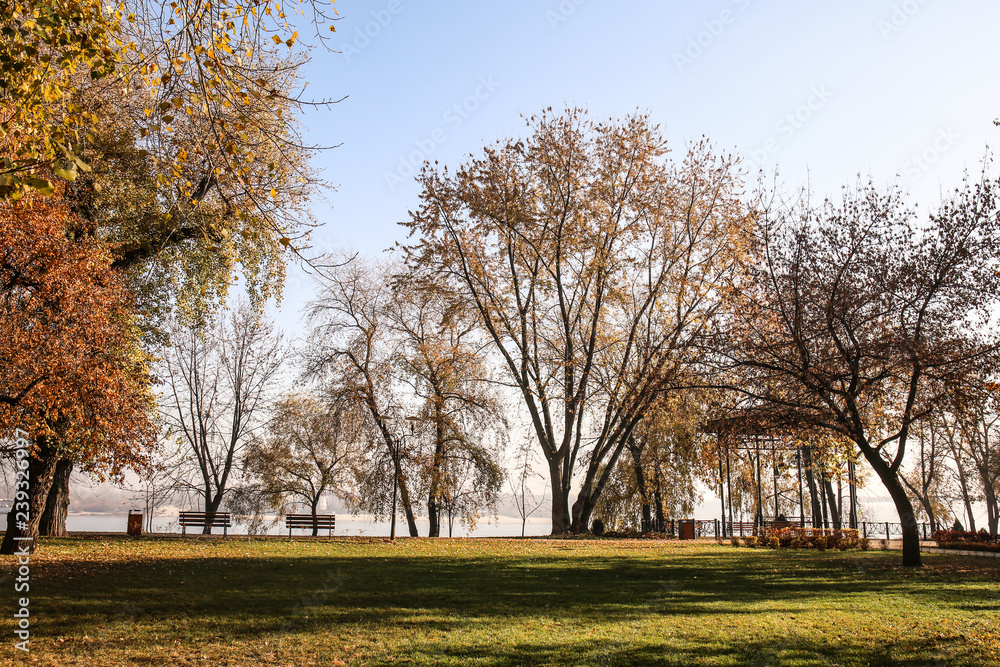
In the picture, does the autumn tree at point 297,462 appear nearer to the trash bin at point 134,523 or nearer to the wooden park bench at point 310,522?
the wooden park bench at point 310,522

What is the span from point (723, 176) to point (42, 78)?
75.7ft

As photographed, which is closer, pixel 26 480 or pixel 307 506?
pixel 26 480

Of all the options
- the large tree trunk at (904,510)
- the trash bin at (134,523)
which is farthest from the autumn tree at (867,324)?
the trash bin at (134,523)

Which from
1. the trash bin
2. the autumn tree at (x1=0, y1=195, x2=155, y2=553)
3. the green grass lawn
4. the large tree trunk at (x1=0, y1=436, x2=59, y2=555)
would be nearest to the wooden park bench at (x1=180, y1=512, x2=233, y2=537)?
the trash bin

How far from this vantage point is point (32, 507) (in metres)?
13.8

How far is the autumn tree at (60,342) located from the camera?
11031mm

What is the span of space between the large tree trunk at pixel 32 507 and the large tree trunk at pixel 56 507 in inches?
149

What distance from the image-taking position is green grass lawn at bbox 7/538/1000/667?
6449 mm

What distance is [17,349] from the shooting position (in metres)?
10.7

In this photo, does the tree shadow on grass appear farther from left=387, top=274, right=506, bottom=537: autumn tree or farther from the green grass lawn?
left=387, top=274, right=506, bottom=537: autumn tree

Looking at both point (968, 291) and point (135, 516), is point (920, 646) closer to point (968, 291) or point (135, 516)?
point (968, 291)

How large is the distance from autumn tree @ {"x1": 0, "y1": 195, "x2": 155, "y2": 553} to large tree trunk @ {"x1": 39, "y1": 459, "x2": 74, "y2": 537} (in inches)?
234

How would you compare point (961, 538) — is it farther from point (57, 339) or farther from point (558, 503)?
point (57, 339)

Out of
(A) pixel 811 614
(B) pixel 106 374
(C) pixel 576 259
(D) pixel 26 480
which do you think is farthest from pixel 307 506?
(A) pixel 811 614
